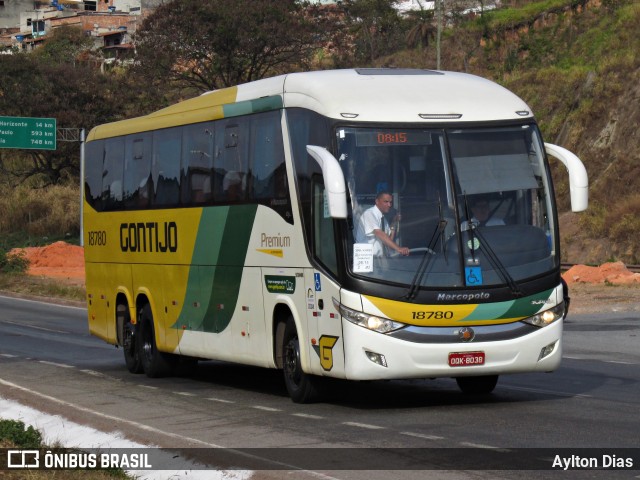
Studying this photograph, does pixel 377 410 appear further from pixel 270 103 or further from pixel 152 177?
pixel 152 177

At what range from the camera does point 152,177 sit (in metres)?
18.6

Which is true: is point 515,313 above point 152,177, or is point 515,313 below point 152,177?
below

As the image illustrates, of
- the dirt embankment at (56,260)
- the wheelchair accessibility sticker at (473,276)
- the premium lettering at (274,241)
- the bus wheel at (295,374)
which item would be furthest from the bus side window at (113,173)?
the dirt embankment at (56,260)

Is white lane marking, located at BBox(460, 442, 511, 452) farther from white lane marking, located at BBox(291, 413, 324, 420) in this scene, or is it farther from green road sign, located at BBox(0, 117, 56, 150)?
green road sign, located at BBox(0, 117, 56, 150)

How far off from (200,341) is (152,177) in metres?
2.76

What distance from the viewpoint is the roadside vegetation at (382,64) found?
47.9 m

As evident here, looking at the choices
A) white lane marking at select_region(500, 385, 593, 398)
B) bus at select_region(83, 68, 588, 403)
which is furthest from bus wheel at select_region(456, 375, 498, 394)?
white lane marking at select_region(500, 385, 593, 398)

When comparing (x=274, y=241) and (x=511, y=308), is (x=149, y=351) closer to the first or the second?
(x=274, y=241)

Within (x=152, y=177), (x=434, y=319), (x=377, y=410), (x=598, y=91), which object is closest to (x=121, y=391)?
(x=152, y=177)

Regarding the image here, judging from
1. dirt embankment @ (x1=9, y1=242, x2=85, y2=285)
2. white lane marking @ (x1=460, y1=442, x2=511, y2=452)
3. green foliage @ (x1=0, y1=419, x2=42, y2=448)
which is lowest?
dirt embankment @ (x1=9, y1=242, x2=85, y2=285)

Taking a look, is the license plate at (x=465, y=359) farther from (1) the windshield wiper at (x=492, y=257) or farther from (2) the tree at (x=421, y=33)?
(2) the tree at (x=421, y=33)

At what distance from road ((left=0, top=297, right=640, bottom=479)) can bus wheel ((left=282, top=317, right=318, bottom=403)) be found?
0.17 meters

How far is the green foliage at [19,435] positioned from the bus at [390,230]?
342cm

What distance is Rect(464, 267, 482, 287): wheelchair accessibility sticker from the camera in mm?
13047
